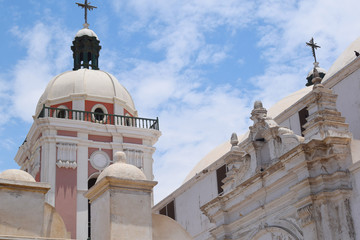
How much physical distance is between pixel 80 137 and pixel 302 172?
45.6ft

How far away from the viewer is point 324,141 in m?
12.0

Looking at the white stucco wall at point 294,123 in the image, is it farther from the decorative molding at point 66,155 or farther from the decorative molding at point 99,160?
the decorative molding at point 66,155

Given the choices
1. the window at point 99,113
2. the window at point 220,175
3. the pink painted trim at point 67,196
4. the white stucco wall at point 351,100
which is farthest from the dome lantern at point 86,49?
the white stucco wall at point 351,100

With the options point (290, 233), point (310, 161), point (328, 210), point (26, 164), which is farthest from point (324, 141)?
point (26, 164)

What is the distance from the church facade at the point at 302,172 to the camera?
11.6 meters

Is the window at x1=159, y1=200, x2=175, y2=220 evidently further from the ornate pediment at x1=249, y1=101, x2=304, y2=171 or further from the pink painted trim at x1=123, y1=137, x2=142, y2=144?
the ornate pediment at x1=249, y1=101, x2=304, y2=171

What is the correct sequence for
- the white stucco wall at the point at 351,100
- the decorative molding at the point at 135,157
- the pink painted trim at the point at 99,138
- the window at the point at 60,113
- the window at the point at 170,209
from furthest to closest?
1. the window at the point at 60,113
2. the decorative molding at the point at 135,157
3. the pink painted trim at the point at 99,138
4. the window at the point at 170,209
5. the white stucco wall at the point at 351,100

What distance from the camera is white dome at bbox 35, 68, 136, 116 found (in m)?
26.3

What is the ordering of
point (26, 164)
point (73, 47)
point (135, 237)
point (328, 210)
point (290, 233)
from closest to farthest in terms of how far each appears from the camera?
point (135, 237) < point (328, 210) < point (290, 233) < point (26, 164) < point (73, 47)

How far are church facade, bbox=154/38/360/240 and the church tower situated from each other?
869cm

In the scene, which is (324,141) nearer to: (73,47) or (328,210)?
(328,210)

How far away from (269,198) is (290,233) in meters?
1.22

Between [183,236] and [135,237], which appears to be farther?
[183,236]

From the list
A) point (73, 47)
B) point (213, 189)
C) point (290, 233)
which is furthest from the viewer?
point (73, 47)
